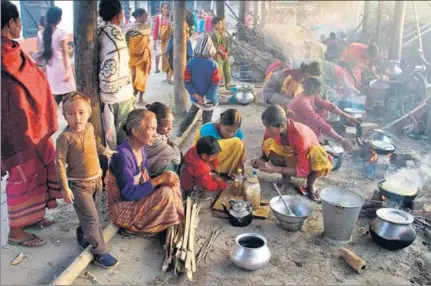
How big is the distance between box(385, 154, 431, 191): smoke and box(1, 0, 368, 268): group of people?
2.41 feet

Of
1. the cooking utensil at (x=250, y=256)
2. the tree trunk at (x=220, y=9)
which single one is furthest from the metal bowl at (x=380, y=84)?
the tree trunk at (x=220, y=9)

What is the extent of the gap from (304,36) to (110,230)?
11655 mm

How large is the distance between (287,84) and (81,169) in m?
4.51

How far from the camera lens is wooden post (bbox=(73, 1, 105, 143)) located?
4.08 meters

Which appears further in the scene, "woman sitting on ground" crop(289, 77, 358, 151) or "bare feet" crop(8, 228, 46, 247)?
"woman sitting on ground" crop(289, 77, 358, 151)

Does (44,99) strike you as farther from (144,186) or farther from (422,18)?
(422,18)

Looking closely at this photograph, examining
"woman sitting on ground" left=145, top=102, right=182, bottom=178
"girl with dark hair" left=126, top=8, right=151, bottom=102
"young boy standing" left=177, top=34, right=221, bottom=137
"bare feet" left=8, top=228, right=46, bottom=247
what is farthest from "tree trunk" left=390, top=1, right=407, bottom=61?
"bare feet" left=8, top=228, right=46, bottom=247

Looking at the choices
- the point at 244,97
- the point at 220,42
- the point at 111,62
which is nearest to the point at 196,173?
the point at 111,62

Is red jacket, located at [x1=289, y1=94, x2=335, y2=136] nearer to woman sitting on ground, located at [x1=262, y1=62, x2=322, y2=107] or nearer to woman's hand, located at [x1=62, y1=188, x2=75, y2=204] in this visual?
woman sitting on ground, located at [x1=262, y1=62, x2=322, y2=107]

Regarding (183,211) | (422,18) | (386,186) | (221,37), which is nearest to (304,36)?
(422,18)

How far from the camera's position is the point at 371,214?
4.52 meters

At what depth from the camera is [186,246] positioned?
3682 millimetres

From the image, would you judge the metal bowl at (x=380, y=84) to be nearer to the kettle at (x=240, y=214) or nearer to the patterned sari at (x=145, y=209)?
the kettle at (x=240, y=214)

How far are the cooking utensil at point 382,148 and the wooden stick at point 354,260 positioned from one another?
77.9 inches
